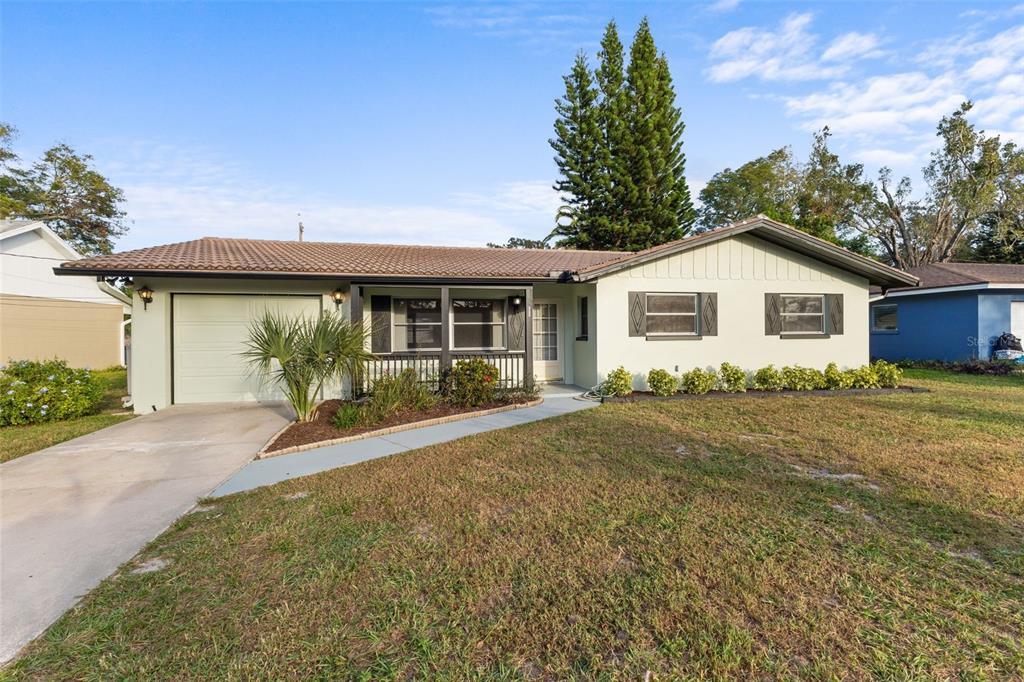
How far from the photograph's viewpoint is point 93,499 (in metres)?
4.25

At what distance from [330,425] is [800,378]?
370 inches

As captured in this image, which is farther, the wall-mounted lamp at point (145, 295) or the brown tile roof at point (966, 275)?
the brown tile roof at point (966, 275)

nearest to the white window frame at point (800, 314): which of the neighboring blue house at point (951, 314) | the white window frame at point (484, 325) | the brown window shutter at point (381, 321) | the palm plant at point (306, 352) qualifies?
the neighboring blue house at point (951, 314)

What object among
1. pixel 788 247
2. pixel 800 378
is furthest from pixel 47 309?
pixel 800 378

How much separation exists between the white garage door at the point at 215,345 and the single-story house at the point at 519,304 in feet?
0.08

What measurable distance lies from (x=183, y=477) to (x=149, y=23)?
9.86 meters

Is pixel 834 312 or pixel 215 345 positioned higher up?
pixel 834 312

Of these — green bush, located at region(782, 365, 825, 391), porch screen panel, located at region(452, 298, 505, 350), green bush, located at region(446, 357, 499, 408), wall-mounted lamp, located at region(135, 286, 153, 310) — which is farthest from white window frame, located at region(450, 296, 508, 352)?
green bush, located at region(782, 365, 825, 391)

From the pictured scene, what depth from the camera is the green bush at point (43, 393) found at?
24.8 ft

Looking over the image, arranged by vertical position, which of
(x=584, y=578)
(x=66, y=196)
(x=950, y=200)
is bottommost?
(x=584, y=578)

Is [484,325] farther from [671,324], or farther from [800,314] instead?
[800,314]

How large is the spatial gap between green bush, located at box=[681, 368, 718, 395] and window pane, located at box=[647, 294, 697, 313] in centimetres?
140

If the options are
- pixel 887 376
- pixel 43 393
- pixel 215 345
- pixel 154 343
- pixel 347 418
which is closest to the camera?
pixel 347 418

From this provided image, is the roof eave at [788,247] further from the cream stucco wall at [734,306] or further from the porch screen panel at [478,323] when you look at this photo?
the porch screen panel at [478,323]
